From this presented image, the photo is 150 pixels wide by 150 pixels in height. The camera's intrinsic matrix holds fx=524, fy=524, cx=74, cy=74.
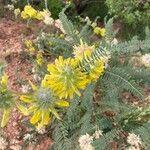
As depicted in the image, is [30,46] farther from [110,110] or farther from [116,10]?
[116,10]

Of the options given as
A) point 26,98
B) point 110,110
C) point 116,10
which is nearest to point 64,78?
point 26,98

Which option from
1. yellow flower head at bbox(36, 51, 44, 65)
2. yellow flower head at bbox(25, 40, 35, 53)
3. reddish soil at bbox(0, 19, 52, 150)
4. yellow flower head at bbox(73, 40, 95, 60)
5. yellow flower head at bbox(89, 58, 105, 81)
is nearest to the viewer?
yellow flower head at bbox(89, 58, 105, 81)

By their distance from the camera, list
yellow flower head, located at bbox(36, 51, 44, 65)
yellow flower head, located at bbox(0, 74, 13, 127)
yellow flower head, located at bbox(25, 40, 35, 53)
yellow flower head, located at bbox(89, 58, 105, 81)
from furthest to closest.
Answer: yellow flower head, located at bbox(25, 40, 35, 53) → yellow flower head, located at bbox(36, 51, 44, 65) → yellow flower head, located at bbox(89, 58, 105, 81) → yellow flower head, located at bbox(0, 74, 13, 127)

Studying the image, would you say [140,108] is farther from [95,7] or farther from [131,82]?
[95,7]

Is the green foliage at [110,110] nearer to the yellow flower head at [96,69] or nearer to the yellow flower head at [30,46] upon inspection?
the yellow flower head at [96,69]

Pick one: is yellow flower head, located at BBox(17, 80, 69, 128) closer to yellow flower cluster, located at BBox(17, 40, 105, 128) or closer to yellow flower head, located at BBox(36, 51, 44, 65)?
yellow flower cluster, located at BBox(17, 40, 105, 128)

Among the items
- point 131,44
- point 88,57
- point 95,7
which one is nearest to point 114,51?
point 131,44

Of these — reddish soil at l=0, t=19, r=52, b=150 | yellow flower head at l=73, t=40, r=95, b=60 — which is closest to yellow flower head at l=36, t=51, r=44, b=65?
reddish soil at l=0, t=19, r=52, b=150

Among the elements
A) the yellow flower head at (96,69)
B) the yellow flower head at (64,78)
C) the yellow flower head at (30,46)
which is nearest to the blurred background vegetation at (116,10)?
the yellow flower head at (30,46)
